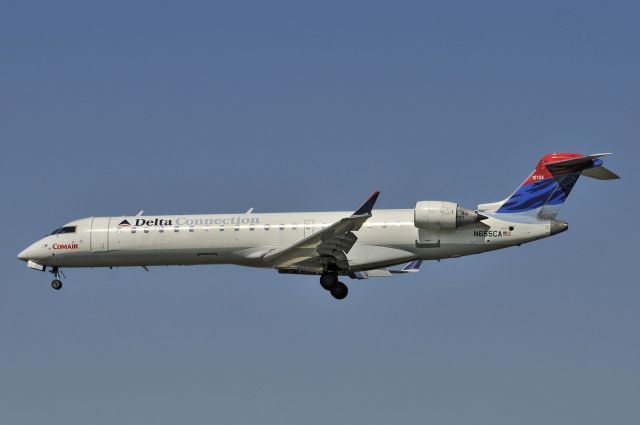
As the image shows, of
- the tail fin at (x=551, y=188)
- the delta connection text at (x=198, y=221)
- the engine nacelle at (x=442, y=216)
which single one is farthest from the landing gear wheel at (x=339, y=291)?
the tail fin at (x=551, y=188)

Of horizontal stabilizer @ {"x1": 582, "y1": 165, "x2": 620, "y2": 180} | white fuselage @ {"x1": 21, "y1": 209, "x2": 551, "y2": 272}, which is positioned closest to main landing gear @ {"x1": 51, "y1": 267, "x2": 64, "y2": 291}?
white fuselage @ {"x1": 21, "y1": 209, "x2": 551, "y2": 272}

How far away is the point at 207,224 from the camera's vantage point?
42.4 m

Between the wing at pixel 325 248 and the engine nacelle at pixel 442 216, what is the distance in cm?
233

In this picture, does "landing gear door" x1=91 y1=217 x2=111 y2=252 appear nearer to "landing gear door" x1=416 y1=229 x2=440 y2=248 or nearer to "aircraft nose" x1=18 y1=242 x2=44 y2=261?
"aircraft nose" x1=18 y1=242 x2=44 y2=261

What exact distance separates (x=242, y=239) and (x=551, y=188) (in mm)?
10591

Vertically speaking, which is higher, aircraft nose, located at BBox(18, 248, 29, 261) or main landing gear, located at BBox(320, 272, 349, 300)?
aircraft nose, located at BBox(18, 248, 29, 261)

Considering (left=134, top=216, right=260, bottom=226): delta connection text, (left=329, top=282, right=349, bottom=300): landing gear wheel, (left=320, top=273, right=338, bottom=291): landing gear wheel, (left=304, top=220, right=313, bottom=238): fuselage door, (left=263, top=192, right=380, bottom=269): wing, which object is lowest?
(left=329, top=282, right=349, bottom=300): landing gear wheel

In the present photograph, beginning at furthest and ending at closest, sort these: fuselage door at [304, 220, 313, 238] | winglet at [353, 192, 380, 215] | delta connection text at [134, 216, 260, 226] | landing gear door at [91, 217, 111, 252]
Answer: landing gear door at [91, 217, 111, 252], delta connection text at [134, 216, 260, 226], fuselage door at [304, 220, 313, 238], winglet at [353, 192, 380, 215]

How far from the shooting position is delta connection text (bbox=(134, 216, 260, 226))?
42.4m

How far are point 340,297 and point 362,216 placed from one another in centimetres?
442

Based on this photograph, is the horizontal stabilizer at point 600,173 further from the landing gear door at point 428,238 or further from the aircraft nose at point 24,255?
the aircraft nose at point 24,255

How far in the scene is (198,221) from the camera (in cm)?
4256

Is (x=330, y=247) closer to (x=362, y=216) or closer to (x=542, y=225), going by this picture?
(x=362, y=216)

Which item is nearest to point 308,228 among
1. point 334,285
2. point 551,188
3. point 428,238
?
point 334,285
